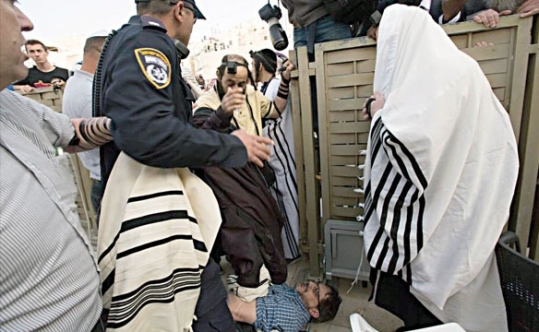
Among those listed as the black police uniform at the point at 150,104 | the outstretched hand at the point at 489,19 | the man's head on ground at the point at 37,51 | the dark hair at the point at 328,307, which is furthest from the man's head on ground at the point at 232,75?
the man's head on ground at the point at 37,51

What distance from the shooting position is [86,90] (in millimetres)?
1750

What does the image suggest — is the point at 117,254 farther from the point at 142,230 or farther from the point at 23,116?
the point at 23,116

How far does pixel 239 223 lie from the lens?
4.53ft

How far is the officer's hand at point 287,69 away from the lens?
186cm

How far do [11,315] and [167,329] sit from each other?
47cm

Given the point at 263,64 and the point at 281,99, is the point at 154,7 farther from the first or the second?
the point at 263,64

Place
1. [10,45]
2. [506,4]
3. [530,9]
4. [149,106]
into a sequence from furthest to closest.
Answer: [506,4]
[530,9]
[149,106]
[10,45]

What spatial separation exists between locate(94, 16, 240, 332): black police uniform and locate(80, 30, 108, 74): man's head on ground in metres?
0.94

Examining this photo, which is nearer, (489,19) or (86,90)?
(489,19)

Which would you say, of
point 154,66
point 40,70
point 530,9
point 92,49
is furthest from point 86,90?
point 530,9

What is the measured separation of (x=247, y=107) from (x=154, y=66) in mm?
929

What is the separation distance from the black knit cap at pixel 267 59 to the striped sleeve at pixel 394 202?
146 cm

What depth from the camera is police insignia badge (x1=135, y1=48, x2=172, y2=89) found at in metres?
0.85

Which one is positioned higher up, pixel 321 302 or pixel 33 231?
pixel 33 231
